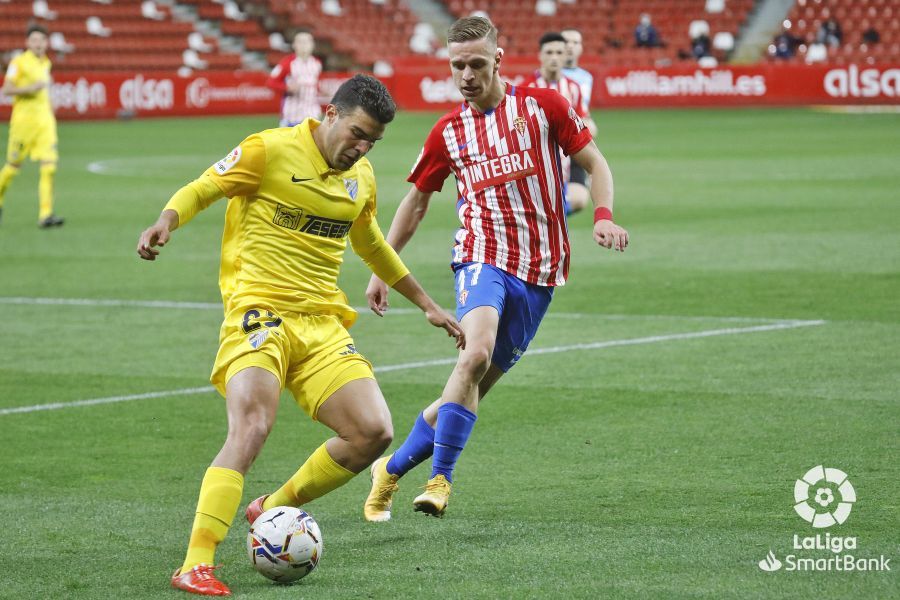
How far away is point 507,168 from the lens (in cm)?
679

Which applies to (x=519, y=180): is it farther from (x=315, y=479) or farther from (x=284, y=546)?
(x=284, y=546)

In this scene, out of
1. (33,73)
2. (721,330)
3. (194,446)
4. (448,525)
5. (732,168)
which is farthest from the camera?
(732,168)

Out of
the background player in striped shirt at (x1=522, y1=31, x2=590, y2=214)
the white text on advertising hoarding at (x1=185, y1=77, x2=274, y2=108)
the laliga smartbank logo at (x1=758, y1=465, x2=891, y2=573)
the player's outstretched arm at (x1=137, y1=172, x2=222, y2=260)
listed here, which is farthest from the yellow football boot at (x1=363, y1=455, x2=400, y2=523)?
the white text on advertising hoarding at (x1=185, y1=77, x2=274, y2=108)

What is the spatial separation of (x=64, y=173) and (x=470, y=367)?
1948 cm

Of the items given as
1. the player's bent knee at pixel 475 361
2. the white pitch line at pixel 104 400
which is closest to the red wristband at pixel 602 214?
the player's bent knee at pixel 475 361

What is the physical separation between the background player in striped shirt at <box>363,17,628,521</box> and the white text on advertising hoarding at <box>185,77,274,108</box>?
107 ft

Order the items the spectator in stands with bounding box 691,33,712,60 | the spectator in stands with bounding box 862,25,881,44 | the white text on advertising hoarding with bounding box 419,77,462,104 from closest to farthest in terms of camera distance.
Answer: the white text on advertising hoarding with bounding box 419,77,462,104 → the spectator in stands with bounding box 862,25,881,44 → the spectator in stands with bounding box 691,33,712,60

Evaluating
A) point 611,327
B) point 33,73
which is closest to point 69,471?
point 611,327

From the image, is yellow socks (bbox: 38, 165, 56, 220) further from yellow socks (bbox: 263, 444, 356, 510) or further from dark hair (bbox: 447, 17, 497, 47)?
yellow socks (bbox: 263, 444, 356, 510)

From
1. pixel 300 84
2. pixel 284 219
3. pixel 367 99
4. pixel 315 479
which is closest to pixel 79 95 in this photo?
pixel 300 84

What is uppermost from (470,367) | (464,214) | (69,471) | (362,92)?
(362,92)

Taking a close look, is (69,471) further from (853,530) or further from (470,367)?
(853,530)

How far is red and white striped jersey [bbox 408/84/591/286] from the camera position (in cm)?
677

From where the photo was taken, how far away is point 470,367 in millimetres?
6371
